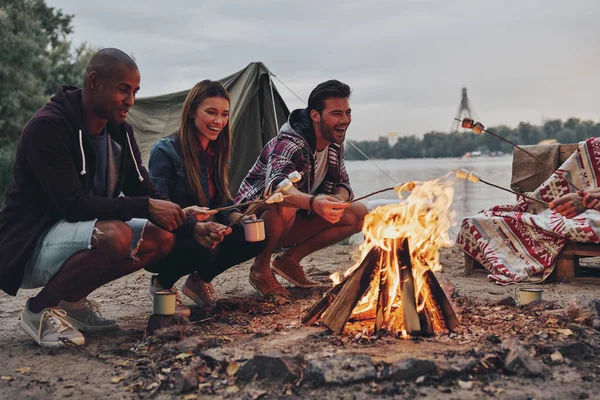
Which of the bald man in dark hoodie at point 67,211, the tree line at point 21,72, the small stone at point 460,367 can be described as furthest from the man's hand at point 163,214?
the tree line at point 21,72

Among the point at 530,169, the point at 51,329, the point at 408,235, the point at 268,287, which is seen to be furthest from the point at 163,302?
the point at 530,169

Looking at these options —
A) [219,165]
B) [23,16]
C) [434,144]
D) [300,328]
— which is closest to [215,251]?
[219,165]

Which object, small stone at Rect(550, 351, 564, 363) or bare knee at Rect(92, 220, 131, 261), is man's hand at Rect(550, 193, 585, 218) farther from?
bare knee at Rect(92, 220, 131, 261)

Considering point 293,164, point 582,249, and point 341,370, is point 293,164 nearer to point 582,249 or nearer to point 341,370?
point 341,370

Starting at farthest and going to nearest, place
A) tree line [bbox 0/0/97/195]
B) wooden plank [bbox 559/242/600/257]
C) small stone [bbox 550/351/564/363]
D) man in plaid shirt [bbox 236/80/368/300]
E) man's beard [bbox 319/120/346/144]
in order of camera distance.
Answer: tree line [bbox 0/0/97/195] < wooden plank [bbox 559/242/600/257] < man's beard [bbox 319/120/346/144] < man in plaid shirt [bbox 236/80/368/300] < small stone [bbox 550/351/564/363]

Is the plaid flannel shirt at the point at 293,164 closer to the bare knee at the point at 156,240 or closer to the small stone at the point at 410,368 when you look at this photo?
the bare knee at the point at 156,240

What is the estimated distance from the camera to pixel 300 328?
3.33m

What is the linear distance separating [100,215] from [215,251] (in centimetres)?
94

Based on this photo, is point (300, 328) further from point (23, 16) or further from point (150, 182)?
point (23, 16)

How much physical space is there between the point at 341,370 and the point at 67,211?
160cm

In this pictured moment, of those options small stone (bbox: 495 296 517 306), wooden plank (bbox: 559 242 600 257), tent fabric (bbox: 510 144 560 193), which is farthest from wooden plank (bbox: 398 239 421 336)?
tent fabric (bbox: 510 144 560 193)

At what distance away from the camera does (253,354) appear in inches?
109

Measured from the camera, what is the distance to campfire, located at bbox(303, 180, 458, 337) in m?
3.16

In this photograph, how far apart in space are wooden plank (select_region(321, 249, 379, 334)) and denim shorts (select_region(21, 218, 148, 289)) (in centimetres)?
126
